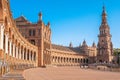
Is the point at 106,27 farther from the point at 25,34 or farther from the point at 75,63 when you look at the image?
the point at 25,34

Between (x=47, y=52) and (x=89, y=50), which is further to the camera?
(x=89, y=50)

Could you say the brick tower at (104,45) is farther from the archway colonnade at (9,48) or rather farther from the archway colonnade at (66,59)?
the archway colonnade at (9,48)

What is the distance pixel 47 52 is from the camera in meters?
95.1

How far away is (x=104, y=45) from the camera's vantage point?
458ft

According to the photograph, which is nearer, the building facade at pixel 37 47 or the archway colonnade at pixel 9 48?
the archway colonnade at pixel 9 48

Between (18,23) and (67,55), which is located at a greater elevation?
(18,23)

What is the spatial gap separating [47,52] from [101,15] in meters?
66.0

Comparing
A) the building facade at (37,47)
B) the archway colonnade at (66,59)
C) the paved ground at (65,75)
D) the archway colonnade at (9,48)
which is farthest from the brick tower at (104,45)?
the paved ground at (65,75)

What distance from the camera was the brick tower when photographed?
13750 cm

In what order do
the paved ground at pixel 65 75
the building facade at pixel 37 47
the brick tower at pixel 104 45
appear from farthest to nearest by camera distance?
the brick tower at pixel 104 45, the building facade at pixel 37 47, the paved ground at pixel 65 75

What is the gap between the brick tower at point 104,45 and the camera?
138 m

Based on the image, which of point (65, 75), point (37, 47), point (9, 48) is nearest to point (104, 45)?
point (37, 47)

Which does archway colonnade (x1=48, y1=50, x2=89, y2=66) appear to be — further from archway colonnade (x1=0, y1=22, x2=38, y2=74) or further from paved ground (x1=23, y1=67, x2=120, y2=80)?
paved ground (x1=23, y1=67, x2=120, y2=80)

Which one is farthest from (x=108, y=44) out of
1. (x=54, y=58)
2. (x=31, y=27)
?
(x=31, y=27)
